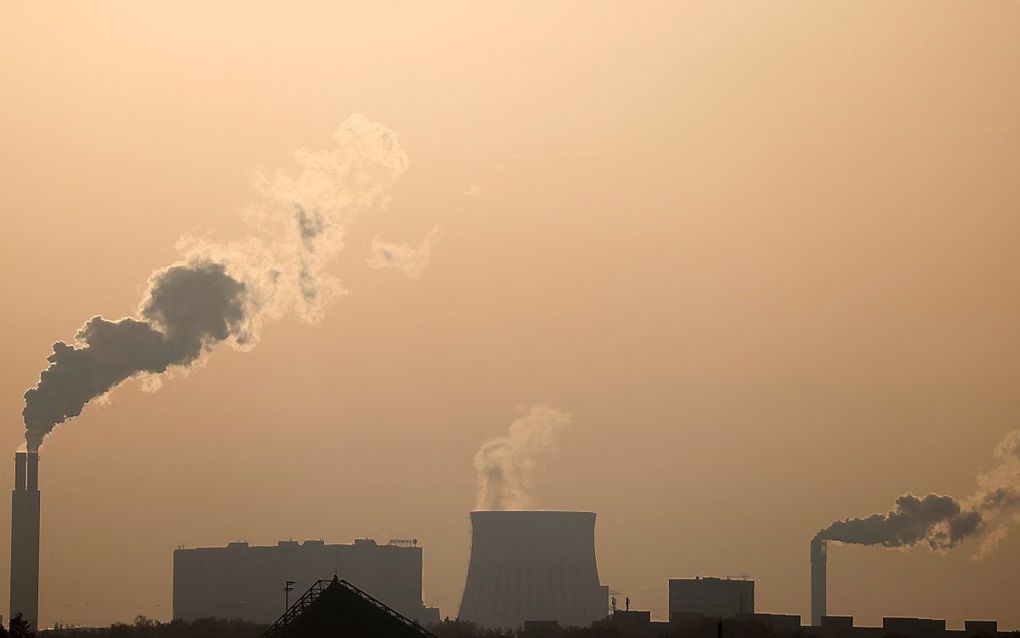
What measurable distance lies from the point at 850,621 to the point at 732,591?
78.7 feet

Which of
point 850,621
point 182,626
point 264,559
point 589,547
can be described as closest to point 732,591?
point 589,547

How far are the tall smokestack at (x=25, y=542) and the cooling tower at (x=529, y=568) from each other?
1071 inches

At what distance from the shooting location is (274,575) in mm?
142000

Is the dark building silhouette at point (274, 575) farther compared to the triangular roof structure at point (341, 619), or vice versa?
the dark building silhouette at point (274, 575)

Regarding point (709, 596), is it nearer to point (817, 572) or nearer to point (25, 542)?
point (817, 572)

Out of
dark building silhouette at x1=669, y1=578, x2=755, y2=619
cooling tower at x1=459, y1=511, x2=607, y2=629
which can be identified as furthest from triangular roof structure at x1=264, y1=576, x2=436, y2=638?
dark building silhouette at x1=669, y1=578, x2=755, y2=619

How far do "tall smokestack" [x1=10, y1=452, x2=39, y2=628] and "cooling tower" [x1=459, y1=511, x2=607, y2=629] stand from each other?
89.2 ft

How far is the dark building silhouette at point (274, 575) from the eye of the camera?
137250mm

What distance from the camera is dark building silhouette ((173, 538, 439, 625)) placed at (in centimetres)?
13725

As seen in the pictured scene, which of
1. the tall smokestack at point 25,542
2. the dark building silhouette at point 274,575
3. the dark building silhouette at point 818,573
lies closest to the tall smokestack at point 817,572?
the dark building silhouette at point 818,573

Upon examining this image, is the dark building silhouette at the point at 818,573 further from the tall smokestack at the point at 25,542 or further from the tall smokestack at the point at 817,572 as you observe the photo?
the tall smokestack at the point at 25,542

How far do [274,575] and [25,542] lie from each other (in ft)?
118

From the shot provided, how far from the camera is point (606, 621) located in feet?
356

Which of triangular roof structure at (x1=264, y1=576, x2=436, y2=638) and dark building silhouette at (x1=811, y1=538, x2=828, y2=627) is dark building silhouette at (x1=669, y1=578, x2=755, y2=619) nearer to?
dark building silhouette at (x1=811, y1=538, x2=828, y2=627)
